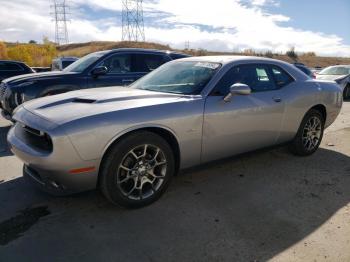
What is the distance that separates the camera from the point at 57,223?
317cm

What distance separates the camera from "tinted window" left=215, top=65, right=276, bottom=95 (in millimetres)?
4012

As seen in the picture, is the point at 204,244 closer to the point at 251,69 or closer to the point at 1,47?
the point at 251,69

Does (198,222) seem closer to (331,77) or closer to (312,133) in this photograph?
(312,133)

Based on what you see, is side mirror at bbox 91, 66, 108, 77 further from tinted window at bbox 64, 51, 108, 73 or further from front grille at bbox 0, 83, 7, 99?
front grille at bbox 0, 83, 7, 99

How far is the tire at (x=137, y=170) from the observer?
3.17 metres

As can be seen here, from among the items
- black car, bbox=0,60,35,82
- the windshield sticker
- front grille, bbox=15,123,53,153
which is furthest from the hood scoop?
black car, bbox=0,60,35,82

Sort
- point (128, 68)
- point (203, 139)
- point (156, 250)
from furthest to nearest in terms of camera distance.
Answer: point (128, 68), point (203, 139), point (156, 250)

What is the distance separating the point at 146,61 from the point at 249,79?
13.5ft

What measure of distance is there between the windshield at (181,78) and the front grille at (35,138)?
1512mm

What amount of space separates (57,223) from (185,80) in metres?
2.17

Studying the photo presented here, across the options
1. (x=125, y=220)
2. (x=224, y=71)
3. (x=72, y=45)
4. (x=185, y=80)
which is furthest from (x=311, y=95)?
(x=72, y=45)

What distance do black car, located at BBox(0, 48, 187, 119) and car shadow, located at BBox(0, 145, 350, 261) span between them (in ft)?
9.50

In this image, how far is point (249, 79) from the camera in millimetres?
4371

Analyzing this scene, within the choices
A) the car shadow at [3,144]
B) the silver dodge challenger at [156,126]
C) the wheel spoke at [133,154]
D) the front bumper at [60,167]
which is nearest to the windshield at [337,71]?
the silver dodge challenger at [156,126]
